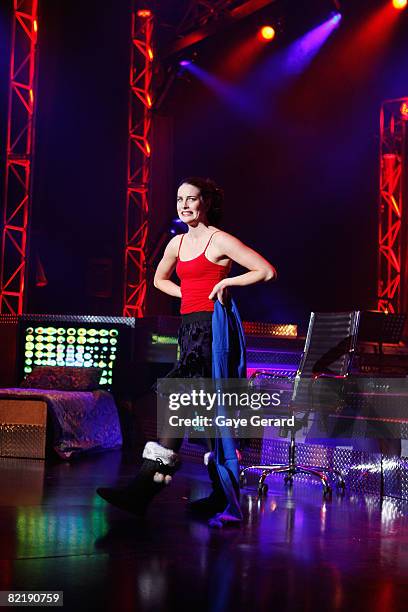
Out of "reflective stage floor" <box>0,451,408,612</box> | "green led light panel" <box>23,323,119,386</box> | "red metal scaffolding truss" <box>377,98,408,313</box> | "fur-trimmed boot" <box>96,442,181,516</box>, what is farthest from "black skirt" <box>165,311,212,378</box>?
"red metal scaffolding truss" <box>377,98,408,313</box>

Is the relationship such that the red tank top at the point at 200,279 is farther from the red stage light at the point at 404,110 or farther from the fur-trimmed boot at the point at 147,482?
the red stage light at the point at 404,110

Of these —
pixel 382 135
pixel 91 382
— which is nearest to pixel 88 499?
pixel 91 382

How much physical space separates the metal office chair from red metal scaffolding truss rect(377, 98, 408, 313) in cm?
663

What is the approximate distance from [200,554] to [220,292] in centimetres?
108

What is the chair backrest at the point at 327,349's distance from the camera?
528 centimetres

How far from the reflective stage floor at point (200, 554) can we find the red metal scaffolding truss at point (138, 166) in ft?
20.7

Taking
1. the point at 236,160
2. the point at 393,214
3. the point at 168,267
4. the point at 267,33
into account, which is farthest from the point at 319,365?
the point at 267,33

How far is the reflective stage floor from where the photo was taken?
225 cm

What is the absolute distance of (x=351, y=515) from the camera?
4.06 m

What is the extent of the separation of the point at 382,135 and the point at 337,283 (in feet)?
7.65

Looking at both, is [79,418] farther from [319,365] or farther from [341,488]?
[341,488]

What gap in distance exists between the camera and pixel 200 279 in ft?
11.4

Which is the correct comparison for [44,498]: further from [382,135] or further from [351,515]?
[382,135]

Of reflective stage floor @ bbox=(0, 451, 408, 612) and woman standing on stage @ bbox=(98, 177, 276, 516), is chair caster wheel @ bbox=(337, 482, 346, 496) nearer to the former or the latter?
reflective stage floor @ bbox=(0, 451, 408, 612)
